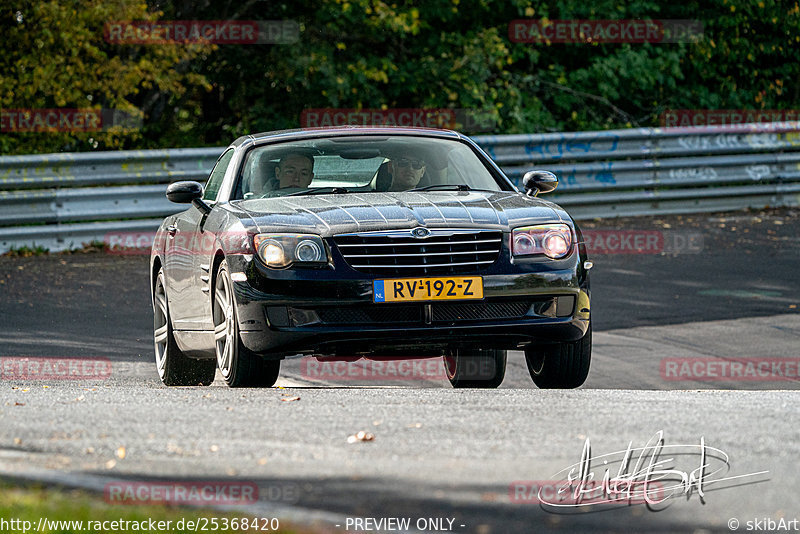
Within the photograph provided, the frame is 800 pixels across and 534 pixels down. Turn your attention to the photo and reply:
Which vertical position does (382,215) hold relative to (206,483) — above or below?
above

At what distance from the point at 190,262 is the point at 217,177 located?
865 mm

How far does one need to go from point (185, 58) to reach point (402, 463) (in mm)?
14784

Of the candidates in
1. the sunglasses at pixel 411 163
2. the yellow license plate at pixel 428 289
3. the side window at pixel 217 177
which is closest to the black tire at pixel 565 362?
the yellow license plate at pixel 428 289

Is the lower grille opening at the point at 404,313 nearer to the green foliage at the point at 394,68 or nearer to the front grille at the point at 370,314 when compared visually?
the front grille at the point at 370,314

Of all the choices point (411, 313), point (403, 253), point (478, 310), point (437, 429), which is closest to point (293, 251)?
point (403, 253)

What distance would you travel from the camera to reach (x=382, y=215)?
764 cm

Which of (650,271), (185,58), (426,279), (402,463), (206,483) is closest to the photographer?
(206,483)

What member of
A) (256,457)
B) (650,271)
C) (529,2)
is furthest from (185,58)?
(256,457)

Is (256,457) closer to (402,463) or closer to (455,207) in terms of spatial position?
(402,463)

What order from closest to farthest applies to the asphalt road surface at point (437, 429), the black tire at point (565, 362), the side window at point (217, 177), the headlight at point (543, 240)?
the asphalt road surface at point (437, 429), the headlight at point (543, 240), the black tire at point (565, 362), the side window at point (217, 177)

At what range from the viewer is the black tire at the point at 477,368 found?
30.8 ft

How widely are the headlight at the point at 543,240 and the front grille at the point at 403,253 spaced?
1.05 feet

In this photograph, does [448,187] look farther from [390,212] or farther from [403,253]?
[403,253]

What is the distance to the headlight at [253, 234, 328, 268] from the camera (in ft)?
24.4
